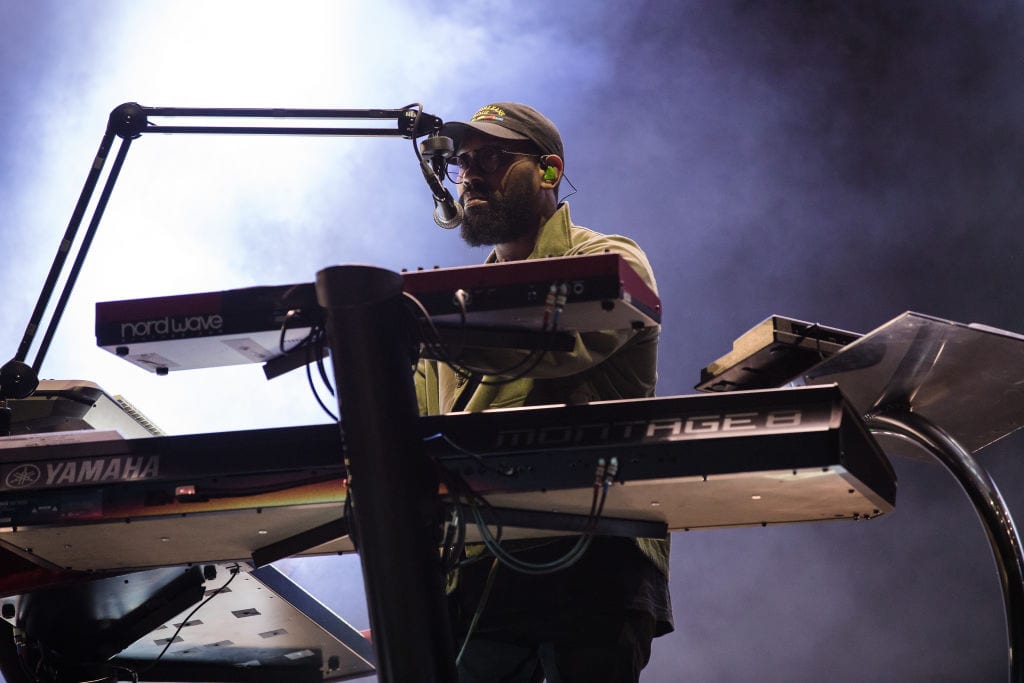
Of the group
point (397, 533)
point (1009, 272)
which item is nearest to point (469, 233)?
point (397, 533)

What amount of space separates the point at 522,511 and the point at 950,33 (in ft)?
11.8

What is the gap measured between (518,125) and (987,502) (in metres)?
1.32

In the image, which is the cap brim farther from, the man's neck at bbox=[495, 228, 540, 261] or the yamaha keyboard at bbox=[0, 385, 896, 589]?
the yamaha keyboard at bbox=[0, 385, 896, 589]

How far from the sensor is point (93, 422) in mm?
2176

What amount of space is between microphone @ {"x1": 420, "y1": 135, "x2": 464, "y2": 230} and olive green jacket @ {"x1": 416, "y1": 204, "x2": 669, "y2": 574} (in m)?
0.27

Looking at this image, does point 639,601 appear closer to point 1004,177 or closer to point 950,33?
point 1004,177

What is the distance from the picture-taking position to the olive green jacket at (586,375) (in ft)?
5.32

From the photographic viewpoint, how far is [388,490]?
1.36 m

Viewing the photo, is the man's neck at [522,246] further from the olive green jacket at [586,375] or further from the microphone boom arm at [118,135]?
the microphone boom arm at [118,135]

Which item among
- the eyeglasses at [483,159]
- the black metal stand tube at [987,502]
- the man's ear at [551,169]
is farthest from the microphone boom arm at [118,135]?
the black metal stand tube at [987,502]

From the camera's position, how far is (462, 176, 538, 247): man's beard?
7.85 ft

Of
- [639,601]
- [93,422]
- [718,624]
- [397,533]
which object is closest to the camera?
[397,533]

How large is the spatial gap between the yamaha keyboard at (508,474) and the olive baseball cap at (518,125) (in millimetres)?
1028

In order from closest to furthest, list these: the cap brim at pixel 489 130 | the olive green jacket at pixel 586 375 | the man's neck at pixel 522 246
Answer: the olive green jacket at pixel 586 375 < the cap brim at pixel 489 130 < the man's neck at pixel 522 246
